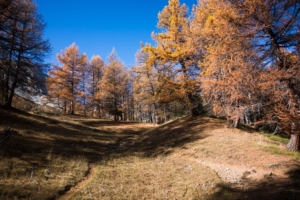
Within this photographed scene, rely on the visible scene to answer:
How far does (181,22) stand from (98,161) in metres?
14.0

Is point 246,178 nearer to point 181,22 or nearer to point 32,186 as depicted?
point 32,186

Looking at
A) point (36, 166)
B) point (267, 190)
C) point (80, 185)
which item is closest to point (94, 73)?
point (36, 166)

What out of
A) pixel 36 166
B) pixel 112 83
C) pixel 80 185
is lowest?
pixel 80 185

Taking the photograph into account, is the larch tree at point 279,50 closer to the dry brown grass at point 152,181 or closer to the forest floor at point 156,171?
the forest floor at point 156,171

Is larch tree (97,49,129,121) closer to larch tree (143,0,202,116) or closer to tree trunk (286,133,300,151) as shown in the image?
larch tree (143,0,202,116)

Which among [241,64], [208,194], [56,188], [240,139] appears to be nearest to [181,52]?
[241,64]

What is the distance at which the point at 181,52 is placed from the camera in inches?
647

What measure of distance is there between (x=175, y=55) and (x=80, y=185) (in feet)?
41.6

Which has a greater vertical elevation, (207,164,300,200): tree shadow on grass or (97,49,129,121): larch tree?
(97,49,129,121): larch tree

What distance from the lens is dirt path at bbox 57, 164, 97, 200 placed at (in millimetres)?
Answer: 6359

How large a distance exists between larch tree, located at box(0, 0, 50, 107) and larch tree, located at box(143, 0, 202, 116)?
9.09 metres

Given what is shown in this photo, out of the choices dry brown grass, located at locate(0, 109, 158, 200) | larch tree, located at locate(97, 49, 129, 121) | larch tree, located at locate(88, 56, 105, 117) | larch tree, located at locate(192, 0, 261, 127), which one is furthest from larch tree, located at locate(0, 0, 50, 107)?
larch tree, located at locate(88, 56, 105, 117)

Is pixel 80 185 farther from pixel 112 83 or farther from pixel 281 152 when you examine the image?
pixel 112 83

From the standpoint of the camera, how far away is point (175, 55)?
654 inches
